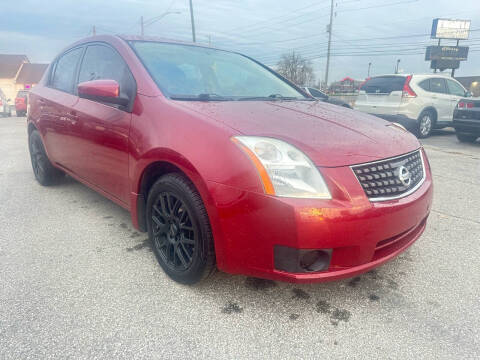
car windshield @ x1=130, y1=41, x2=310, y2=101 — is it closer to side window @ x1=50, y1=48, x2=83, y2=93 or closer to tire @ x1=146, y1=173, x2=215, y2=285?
tire @ x1=146, y1=173, x2=215, y2=285

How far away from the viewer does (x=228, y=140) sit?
170 cm

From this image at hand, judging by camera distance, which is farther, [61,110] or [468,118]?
[468,118]

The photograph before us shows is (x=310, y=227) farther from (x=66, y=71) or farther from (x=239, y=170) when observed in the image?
(x=66, y=71)

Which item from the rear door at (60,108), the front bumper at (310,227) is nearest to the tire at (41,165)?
the rear door at (60,108)

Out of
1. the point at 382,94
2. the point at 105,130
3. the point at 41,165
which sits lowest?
the point at 41,165

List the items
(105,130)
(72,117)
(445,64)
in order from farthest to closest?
(445,64)
(72,117)
(105,130)

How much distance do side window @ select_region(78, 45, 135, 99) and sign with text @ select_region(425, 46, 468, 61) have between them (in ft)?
113

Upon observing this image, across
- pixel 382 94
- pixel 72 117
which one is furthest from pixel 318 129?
pixel 382 94

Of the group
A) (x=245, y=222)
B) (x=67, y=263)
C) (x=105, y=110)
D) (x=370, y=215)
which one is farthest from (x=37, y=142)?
(x=370, y=215)

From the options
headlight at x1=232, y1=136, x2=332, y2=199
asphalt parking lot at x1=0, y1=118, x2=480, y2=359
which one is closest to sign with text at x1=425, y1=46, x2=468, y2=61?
asphalt parking lot at x1=0, y1=118, x2=480, y2=359

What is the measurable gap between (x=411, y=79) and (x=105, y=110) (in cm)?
815

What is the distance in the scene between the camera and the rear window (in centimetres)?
857

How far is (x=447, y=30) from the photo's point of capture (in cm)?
3192

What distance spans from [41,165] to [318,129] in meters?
3.52
